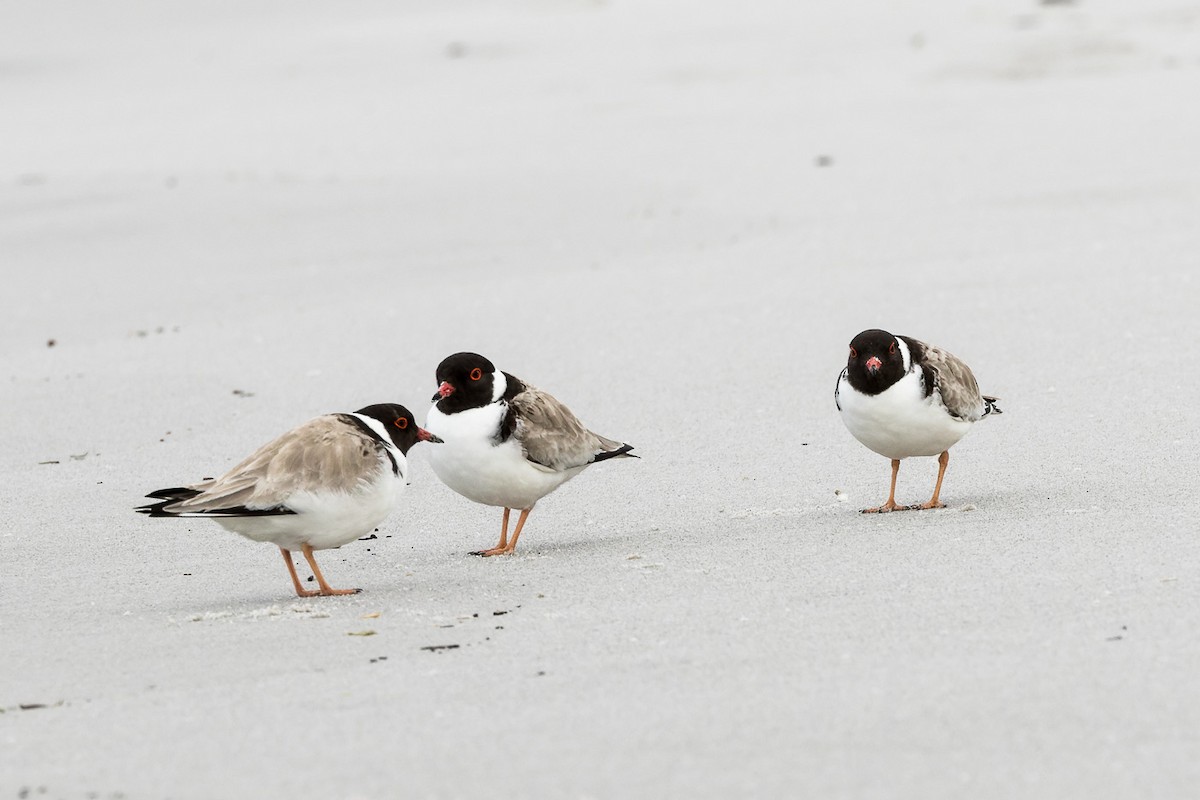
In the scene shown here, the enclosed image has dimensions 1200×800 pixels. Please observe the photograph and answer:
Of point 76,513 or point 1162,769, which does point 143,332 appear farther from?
point 1162,769

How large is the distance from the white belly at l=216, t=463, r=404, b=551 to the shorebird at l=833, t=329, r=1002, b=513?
213 cm

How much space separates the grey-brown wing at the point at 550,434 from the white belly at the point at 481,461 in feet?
0.19

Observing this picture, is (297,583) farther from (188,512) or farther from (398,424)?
(398,424)

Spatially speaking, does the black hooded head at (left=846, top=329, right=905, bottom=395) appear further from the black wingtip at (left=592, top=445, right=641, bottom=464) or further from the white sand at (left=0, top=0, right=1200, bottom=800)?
the black wingtip at (left=592, top=445, right=641, bottom=464)

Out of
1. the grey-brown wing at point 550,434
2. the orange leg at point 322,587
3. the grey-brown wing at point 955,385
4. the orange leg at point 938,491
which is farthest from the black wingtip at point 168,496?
the grey-brown wing at point 955,385

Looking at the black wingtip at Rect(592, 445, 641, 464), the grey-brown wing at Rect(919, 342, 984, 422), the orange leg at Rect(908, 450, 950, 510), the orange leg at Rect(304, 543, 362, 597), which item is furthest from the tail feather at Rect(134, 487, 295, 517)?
the grey-brown wing at Rect(919, 342, 984, 422)

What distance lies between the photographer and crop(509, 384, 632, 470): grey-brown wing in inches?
276

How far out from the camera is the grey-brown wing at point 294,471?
5957mm

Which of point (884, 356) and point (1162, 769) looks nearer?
point (1162, 769)

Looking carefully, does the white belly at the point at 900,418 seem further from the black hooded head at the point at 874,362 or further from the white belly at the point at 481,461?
the white belly at the point at 481,461

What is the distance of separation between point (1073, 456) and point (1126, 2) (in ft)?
50.1

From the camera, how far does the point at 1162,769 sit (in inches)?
154

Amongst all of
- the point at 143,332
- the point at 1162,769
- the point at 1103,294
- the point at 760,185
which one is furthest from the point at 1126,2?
the point at 1162,769

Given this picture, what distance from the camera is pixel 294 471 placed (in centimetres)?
611
